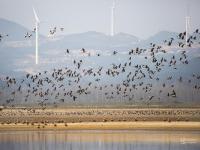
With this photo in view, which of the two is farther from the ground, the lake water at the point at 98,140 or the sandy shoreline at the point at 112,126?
the sandy shoreline at the point at 112,126

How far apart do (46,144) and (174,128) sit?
43.4 meters

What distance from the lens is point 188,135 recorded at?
11938 cm

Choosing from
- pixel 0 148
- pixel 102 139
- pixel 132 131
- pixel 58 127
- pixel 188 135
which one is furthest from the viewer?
pixel 58 127

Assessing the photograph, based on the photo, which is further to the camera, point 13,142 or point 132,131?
point 132,131

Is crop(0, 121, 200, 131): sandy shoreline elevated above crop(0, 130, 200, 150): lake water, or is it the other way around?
crop(0, 121, 200, 131): sandy shoreline

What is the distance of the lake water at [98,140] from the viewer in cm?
9762

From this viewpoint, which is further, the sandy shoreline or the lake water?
the sandy shoreline

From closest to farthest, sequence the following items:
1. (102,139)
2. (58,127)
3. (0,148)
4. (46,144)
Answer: (0,148)
(46,144)
(102,139)
(58,127)

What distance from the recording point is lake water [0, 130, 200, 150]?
97.6 meters

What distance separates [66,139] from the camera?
374 ft

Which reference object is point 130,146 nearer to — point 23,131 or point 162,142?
point 162,142

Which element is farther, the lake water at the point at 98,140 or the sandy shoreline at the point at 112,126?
the sandy shoreline at the point at 112,126

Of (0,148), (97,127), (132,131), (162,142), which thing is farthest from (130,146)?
(97,127)

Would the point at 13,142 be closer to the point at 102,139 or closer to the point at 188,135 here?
the point at 102,139
